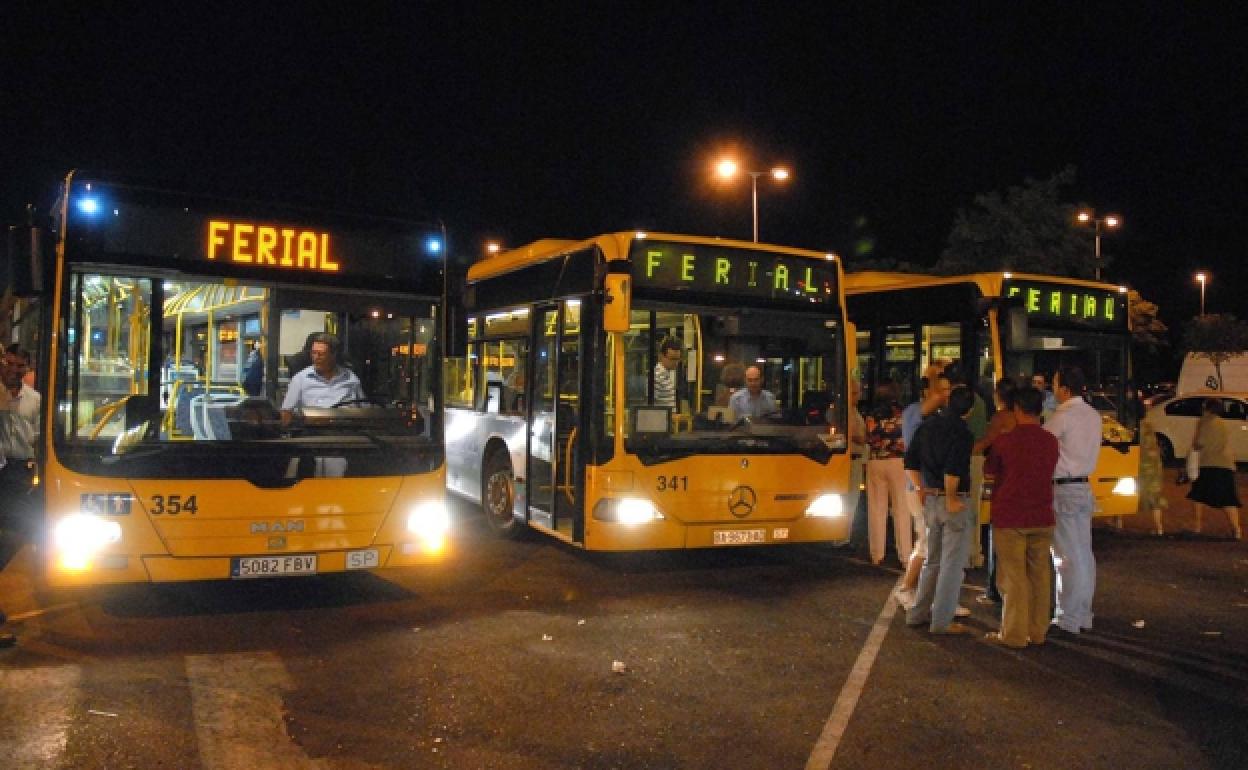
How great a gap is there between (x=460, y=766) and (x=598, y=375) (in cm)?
480

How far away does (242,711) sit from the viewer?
5.94 meters

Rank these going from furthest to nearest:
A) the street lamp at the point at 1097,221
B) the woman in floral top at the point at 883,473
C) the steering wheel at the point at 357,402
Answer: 1. the street lamp at the point at 1097,221
2. the woman in floral top at the point at 883,473
3. the steering wheel at the point at 357,402

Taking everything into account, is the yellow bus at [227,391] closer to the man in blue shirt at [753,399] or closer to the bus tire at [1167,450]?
the man in blue shirt at [753,399]

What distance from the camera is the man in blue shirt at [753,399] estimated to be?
32.7ft

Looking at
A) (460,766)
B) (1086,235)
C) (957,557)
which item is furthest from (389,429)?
(1086,235)

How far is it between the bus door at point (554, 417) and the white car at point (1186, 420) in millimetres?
16610

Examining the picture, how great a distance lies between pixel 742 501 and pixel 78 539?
527 centimetres

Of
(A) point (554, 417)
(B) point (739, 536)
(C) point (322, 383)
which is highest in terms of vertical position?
(C) point (322, 383)

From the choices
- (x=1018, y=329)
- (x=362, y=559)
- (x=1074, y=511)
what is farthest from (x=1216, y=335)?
(x=362, y=559)

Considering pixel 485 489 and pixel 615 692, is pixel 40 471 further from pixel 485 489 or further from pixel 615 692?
pixel 485 489

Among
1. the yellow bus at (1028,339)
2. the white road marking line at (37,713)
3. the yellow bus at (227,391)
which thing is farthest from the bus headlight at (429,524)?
the yellow bus at (1028,339)

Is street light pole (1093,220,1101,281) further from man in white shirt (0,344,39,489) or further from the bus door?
man in white shirt (0,344,39,489)

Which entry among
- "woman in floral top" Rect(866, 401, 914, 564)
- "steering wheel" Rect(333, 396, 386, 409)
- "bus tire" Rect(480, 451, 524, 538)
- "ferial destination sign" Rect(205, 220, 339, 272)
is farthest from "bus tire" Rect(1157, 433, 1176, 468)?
"ferial destination sign" Rect(205, 220, 339, 272)

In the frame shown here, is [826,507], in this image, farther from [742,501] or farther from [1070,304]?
[1070,304]
